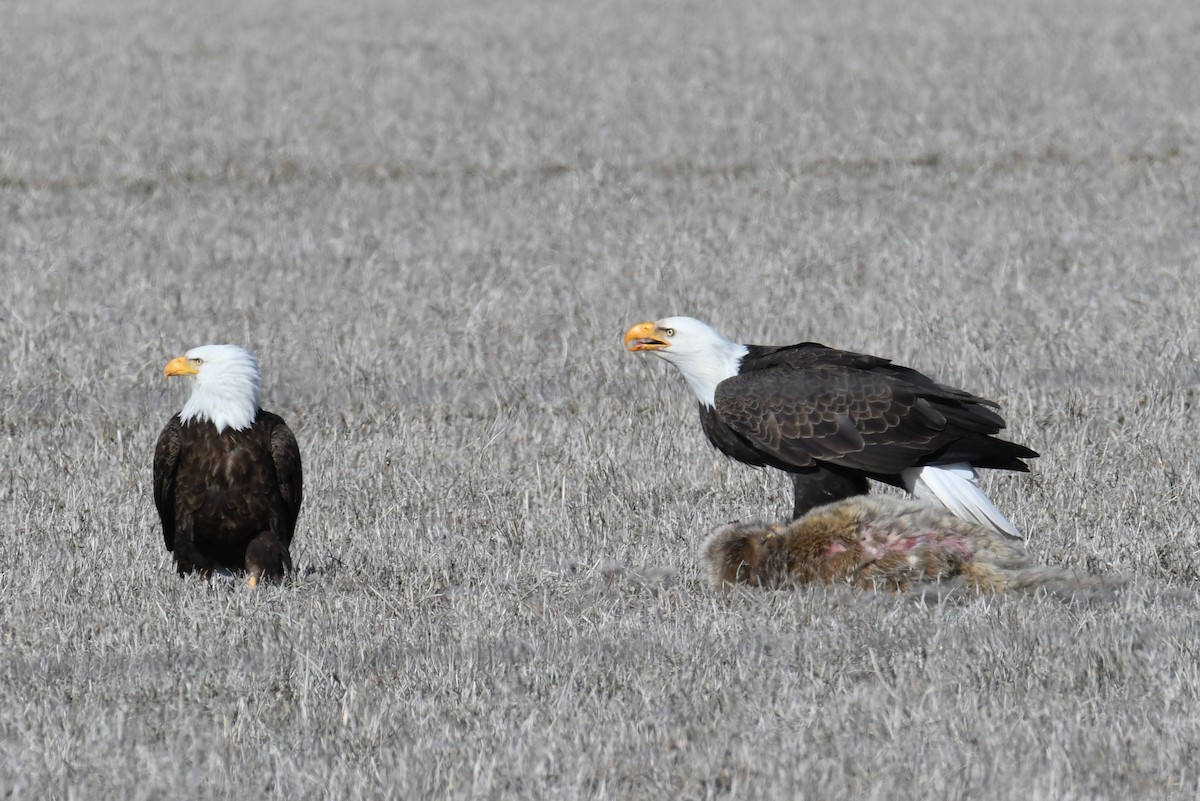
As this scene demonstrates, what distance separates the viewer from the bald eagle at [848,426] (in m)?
7.07

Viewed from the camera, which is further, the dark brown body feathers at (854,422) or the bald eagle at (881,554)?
the dark brown body feathers at (854,422)

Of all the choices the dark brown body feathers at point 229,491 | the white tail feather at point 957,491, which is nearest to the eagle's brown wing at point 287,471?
the dark brown body feathers at point 229,491

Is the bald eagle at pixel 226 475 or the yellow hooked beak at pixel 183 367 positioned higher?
the yellow hooked beak at pixel 183 367

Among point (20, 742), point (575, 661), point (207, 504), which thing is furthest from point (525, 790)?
point (207, 504)

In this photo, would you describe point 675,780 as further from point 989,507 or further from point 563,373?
point 563,373

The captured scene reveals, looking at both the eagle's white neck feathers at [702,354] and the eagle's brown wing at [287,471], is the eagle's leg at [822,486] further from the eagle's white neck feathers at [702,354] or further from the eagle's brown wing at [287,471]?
the eagle's brown wing at [287,471]

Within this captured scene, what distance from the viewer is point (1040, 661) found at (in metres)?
5.16

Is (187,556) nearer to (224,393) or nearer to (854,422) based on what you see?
(224,393)

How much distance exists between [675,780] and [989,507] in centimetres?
304

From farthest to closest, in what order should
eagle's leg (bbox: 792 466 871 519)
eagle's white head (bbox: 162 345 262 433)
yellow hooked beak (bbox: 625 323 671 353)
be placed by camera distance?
yellow hooked beak (bbox: 625 323 671 353)
eagle's leg (bbox: 792 466 871 519)
eagle's white head (bbox: 162 345 262 433)

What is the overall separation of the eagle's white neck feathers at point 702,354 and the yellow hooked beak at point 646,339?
3cm

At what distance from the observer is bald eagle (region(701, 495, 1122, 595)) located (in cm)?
621

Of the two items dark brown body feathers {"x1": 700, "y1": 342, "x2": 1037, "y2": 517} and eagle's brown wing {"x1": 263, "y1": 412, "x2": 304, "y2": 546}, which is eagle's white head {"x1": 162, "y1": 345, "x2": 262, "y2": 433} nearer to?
eagle's brown wing {"x1": 263, "y1": 412, "x2": 304, "y2": 546}

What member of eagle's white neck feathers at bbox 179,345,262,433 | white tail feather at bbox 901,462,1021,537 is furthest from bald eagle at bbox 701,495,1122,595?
eagle's white neck feathers at bbox 179,345,262,433
